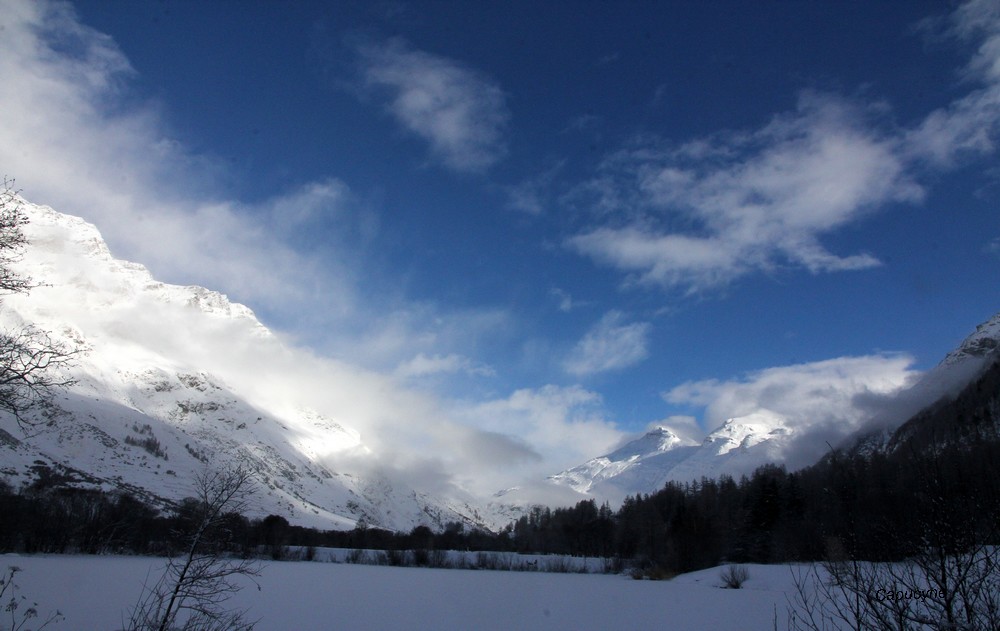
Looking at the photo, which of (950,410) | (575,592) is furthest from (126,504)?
(950,410)

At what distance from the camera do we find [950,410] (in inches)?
5984

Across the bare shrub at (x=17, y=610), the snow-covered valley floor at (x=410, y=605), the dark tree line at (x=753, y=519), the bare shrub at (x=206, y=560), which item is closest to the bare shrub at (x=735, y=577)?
the snow-covered valley floor at (x=410, y=605)

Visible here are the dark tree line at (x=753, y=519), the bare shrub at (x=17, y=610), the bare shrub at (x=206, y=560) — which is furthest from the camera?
the bare shrub at (x=206, y=560)

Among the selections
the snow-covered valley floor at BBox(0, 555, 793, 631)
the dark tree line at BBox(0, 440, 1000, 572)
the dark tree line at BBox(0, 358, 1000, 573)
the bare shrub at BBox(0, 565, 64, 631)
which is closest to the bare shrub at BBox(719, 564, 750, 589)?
the dark tree line at BBox(0, 440, 1000, 572)

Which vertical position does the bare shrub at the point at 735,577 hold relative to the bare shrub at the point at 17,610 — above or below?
below

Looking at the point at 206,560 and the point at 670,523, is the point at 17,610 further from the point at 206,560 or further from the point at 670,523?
the point at 670,523

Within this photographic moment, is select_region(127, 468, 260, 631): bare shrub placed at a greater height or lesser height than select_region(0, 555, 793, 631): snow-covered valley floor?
greater

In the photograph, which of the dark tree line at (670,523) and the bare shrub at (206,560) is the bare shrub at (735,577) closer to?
the dark tree line at (670,523)

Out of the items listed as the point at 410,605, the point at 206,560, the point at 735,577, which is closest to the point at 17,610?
the point at 206,560

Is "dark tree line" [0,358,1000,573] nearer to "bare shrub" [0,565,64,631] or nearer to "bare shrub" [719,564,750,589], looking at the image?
"bare shrub" [0,565,64,631]

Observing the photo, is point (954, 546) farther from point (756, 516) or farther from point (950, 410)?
point (950, 410)

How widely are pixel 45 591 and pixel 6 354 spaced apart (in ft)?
96.6

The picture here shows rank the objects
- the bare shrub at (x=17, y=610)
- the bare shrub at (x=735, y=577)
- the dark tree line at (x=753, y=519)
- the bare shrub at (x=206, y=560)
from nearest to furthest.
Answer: the dark tree line at (x=753, y=519)
the bare shrub at (x=17, y=610)
the bare shrub at (x=206, y=560)
the bare shrub at (x=735, y=577)

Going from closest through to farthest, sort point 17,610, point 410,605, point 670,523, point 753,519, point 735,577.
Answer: point 17,610, point 410,605, point 735,577, point 753,519, point 670,523
